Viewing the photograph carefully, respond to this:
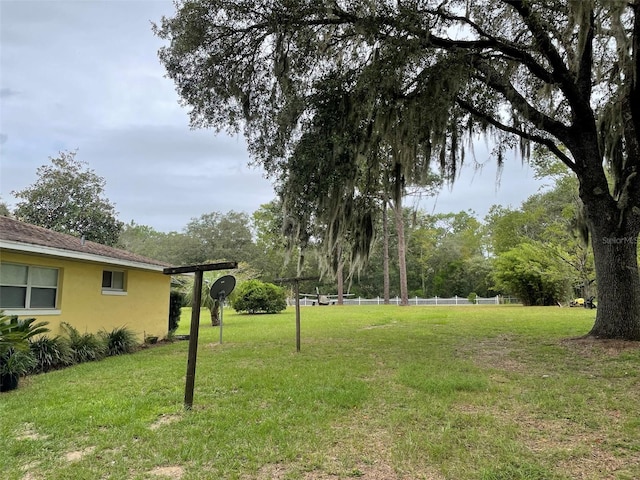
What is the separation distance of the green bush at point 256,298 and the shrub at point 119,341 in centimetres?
949

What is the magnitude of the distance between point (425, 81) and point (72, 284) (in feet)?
24.8

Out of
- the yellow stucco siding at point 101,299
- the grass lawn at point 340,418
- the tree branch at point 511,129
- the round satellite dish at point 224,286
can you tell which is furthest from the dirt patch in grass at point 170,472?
the round satellite dish at point 224,286

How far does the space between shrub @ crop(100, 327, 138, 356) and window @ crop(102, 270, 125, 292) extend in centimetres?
96

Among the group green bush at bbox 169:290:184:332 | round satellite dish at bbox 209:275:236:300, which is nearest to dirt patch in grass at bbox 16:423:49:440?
round satellite dish at bbox 209:275:236:300

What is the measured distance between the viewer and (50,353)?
6668 millimetres

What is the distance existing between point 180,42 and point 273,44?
168 centimetres

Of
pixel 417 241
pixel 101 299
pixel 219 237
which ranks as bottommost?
pixel 101 299

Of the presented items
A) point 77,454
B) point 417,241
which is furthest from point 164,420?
point 417,241

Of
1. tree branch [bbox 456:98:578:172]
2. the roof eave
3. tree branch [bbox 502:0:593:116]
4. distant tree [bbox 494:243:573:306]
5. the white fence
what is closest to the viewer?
tree branch [bbox 502:0:593:116]

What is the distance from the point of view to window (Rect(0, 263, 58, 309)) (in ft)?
22.0

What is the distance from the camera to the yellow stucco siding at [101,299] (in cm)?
743

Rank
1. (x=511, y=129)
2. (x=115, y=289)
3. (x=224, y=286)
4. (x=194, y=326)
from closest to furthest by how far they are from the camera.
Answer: (x=194, y=326)
(x=511, y=129)
(x=115, y=289)
(x=224, y=286)

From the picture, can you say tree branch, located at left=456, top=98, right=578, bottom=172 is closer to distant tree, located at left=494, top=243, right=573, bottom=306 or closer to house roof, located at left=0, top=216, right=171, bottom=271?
house roof, located at left=0, top=216, right=171, bottom=271

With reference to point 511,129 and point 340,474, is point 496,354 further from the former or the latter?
point 340,474
